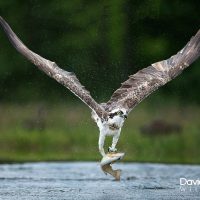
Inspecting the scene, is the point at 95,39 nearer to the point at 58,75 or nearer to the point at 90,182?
the point at 90,182

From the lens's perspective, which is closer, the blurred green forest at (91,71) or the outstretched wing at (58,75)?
the outstretched wing at (58,75)

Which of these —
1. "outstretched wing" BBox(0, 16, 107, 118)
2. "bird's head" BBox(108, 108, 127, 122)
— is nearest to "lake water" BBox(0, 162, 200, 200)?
"bird's head" BBox(108, 108, 127, 122)

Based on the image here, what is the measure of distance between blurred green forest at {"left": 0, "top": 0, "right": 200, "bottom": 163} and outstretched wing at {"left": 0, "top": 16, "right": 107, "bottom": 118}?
7.84m

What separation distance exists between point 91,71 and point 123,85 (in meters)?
14.8

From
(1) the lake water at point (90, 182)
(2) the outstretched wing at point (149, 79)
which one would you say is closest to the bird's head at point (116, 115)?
(2) the outstretched wing at point (149, 79)

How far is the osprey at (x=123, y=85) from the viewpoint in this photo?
16234 millimetres

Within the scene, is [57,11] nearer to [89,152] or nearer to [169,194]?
[89,152]

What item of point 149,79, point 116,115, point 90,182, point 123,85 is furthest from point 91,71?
point 116,115

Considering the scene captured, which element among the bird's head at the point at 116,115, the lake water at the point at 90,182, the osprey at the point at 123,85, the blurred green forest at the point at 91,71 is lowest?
the lake water at the point at 90,182

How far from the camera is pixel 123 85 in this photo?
17.2 metres

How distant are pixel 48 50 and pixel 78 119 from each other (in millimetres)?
7021

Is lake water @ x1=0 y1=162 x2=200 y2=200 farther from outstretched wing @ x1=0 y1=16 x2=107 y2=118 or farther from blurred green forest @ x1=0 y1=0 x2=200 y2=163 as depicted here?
blurred green forest @ x1=0 y1=0 x2=200 y2=163

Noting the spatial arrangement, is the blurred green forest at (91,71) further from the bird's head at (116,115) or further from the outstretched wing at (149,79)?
the bird's head at (116,115)

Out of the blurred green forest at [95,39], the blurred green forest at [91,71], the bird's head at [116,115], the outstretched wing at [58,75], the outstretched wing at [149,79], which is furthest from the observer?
the blurred green forest at [95,39]
